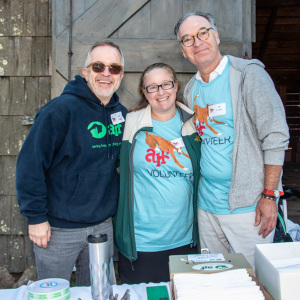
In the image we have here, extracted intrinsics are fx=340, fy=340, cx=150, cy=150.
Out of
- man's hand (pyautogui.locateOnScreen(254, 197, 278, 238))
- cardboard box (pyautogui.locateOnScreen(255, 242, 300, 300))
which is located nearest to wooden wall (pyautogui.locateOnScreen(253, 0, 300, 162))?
man's hand (pyautogui.locateOnScreen(254, 197, 278, 238))

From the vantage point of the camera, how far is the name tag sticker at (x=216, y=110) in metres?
1.80

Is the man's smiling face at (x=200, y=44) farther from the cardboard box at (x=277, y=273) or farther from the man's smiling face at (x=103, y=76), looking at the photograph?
the cardboard box at (x=277, y=273)

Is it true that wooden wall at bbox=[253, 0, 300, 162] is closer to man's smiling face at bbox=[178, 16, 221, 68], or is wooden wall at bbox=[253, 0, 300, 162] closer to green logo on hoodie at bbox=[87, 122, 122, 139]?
man's smiling face at bbox=[178, 16, 221, 68]

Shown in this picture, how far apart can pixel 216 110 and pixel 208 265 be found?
0.92 meters

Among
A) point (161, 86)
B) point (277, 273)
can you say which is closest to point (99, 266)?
point (277, 273)

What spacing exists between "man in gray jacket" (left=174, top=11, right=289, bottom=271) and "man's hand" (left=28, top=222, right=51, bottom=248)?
0.84 meters

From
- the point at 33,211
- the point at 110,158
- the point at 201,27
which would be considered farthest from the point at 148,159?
the point at 201,27

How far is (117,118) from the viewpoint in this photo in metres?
1.95

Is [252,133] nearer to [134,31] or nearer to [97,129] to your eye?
[97,129]

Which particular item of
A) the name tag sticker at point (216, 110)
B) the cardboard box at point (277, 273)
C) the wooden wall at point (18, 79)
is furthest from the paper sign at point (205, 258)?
the wooden wall at point (18, 79)

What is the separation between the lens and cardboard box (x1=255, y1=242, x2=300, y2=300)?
944mm

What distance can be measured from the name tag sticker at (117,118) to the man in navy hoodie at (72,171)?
42mm

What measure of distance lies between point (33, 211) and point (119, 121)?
2.26ft

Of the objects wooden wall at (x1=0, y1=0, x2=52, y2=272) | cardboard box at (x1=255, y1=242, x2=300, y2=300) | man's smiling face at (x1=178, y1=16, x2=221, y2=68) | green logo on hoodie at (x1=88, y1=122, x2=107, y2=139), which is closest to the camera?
cardboard box at (x1=255, y1=242, x2=300, y2=300)
